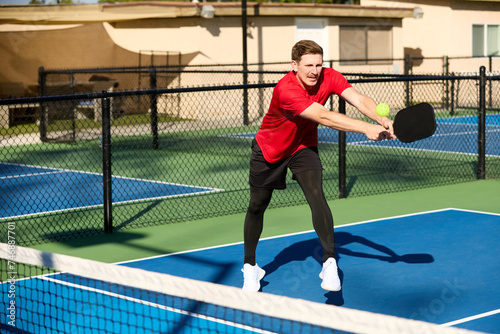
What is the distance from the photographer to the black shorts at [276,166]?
19.6 feet

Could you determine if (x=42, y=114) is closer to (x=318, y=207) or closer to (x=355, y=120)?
(x=318, y=207)

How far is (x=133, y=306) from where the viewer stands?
5.90 metres

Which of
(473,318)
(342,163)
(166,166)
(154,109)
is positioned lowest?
(473,318)

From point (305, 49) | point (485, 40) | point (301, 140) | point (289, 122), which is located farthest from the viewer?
point (485, 40)

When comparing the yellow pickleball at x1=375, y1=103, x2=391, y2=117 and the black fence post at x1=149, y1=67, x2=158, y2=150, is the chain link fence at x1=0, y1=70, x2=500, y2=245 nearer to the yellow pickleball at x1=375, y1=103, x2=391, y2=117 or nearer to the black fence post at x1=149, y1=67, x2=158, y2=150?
the black fence post at x1=149, y1=67, x2=158, y2=150

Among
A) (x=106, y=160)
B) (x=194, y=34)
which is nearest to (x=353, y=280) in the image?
(x=106, y=160)

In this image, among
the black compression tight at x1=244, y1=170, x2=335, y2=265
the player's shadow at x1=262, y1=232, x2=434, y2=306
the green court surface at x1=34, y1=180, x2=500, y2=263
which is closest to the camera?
the black compression tight at x1=244, y1=170, x2=335, y2=265

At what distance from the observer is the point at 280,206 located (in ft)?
33.7

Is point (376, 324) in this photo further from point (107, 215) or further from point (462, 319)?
point (107, 215)

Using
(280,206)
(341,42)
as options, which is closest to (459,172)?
(280,206)

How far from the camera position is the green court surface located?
8.06m

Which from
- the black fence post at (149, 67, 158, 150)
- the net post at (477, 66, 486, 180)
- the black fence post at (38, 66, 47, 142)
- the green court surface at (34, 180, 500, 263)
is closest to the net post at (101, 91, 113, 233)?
the green court surface at (34, 180, 500, 263)

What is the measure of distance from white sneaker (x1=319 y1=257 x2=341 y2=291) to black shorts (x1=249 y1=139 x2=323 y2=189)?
0.77 m

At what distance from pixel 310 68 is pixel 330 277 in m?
1.60
